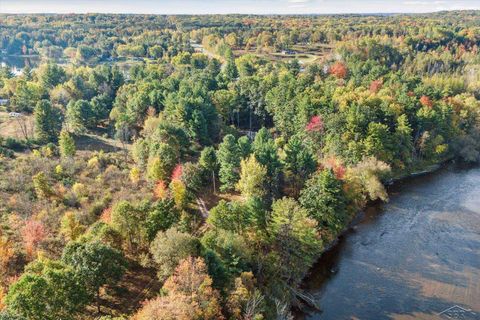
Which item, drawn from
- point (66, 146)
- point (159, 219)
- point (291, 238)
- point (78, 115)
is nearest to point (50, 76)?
point (78, 115)

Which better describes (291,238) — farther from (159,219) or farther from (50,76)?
(50,76)

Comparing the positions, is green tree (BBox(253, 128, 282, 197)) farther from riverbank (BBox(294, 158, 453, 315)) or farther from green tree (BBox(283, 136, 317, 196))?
riverbank (BBox(294, 158, 453, 315))

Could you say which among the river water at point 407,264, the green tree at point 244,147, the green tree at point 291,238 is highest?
the green tree at point 244,147

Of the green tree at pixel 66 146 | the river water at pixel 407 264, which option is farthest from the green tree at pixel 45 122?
the river water at pixel 407 264

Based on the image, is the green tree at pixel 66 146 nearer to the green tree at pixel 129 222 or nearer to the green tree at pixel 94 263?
the green tree at pixel 129 222

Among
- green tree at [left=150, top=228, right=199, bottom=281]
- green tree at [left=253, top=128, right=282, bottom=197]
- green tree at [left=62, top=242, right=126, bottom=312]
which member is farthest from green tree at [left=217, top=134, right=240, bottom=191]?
green tree at [left=62, top=242, right=126, bottom=312]

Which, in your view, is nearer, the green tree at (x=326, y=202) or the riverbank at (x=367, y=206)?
the riverbank at (x=367, y=206)
